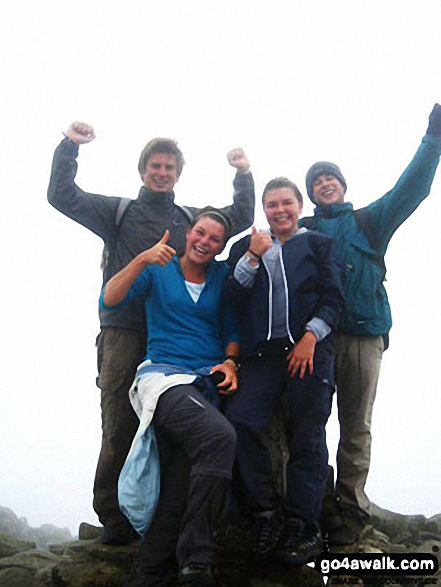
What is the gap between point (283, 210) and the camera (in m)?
5.97

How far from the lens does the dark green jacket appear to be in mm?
6504

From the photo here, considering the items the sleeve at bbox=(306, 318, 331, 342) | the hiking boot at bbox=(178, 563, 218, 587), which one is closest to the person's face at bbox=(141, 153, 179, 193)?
the sleeve at bbox=(306, 318, 331, 342)

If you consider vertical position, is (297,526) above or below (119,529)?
above

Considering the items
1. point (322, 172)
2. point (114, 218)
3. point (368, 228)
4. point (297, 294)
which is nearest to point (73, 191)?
point (114, 218)

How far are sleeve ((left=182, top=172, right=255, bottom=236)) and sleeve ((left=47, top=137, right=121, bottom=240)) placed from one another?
116cm

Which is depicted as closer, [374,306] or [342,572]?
[342,572]

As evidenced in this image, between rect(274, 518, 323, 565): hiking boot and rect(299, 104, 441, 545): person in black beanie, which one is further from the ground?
rect(299, 104, 441, 545): person in black beanie

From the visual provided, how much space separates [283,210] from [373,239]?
157 centimetres

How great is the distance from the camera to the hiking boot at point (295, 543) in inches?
196

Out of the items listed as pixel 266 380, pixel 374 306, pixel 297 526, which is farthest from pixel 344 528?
pixel 374 306

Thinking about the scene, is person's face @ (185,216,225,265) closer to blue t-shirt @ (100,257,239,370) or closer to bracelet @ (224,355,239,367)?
blue t-shirt @ (100,257,239,370)

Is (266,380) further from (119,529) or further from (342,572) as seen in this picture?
(119,529)

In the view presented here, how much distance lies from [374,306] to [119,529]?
4155mm

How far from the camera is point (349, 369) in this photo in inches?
262
